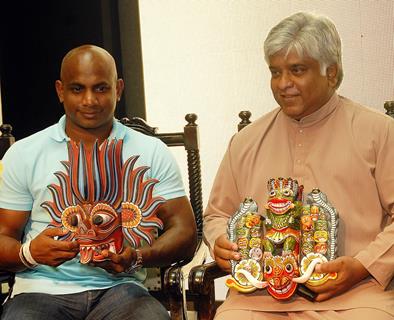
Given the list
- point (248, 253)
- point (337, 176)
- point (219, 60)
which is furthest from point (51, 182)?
point (219, 60)

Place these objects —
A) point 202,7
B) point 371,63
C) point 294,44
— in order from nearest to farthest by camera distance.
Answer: point 294,44, point 371,63, point 202,7

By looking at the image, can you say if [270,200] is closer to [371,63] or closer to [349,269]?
[349,269]

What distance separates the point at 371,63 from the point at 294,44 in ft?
4.35

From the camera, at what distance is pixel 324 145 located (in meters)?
2.93

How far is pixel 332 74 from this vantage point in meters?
2.94

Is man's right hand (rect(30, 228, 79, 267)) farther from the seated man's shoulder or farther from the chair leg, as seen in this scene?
the seated man's shoulder

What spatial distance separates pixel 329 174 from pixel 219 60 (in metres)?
1.67

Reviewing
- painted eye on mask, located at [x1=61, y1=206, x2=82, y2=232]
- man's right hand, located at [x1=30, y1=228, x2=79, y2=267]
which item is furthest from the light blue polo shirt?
painted eye on mask, located at [x1=61, y1=206, x2=82, y2=232]

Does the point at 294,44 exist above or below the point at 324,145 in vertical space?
above

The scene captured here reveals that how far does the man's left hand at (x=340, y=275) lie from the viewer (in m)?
2.62

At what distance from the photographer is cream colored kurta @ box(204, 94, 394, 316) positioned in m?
2.74

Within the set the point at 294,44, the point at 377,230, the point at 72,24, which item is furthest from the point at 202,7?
the point at 377,230

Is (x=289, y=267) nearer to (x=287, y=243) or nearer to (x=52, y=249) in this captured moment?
(x=287, y=243)

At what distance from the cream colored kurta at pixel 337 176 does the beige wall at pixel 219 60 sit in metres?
1.14
